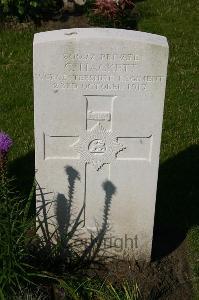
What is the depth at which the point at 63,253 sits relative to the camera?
16.2 feet

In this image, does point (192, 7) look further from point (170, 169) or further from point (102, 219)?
point (102, 219)

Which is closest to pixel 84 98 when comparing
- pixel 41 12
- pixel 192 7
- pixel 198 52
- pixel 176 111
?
pixel 176 111

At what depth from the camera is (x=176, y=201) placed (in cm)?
581

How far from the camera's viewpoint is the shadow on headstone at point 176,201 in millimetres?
5371

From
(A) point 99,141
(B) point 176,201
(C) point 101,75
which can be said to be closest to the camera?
(C) point 101,75

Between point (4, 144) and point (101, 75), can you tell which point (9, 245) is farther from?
point (101, 75)

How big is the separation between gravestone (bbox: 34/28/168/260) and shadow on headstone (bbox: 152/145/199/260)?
0.42m

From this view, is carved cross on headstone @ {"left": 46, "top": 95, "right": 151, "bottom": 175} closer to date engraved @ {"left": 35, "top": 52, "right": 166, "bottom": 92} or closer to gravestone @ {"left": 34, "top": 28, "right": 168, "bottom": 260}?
gravestone @ {"left": 34, "top": 28, "right": 168, "bottom": 260}

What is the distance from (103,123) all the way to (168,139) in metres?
2.37

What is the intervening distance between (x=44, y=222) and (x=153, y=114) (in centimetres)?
118

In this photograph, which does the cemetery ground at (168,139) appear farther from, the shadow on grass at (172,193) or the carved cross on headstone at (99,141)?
the carved cross on headstone at (99,141)

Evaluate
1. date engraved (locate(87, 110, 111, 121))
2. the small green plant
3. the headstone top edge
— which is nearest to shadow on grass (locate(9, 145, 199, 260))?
the small green plant

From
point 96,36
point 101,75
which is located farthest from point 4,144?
point 96,36

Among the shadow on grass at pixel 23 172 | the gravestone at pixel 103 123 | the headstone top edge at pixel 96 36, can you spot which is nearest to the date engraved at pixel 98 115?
the gravestone at pixel 103 123
